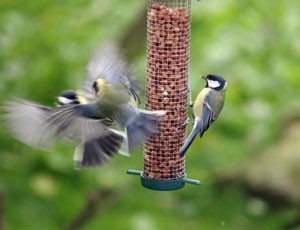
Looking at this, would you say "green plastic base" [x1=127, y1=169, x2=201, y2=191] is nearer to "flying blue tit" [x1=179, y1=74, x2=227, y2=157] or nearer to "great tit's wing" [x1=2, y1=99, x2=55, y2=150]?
"flying blue tit" [x1=179, y1=74, x2=227, y2=157]

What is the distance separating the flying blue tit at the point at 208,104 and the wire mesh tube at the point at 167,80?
135 mm

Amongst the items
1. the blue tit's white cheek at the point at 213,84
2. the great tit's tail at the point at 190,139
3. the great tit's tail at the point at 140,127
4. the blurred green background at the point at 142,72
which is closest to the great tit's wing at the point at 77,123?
the great tit's tail at the point at 140,127

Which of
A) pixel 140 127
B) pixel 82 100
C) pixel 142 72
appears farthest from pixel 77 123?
pixel 142 72

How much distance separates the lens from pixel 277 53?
6.53m

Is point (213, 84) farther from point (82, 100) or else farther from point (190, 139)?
point (82, 100)

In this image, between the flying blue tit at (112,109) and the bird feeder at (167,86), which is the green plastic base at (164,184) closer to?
the bird feeder at (167,86)

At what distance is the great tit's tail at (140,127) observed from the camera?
4.23 m

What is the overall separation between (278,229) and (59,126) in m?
3.53

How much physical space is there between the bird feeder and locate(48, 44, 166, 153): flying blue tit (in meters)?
0.18

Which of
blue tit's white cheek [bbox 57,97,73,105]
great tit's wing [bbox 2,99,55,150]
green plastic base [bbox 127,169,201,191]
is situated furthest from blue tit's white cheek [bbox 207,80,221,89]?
great tit's wing [bbox 2,99,55,150]

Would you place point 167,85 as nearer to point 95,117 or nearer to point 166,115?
point 166,115

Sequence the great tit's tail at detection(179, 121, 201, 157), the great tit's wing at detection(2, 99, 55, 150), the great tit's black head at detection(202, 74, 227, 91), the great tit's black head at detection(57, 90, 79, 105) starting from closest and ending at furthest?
the great tit's wing at detection(2, 99, 55, 150) → the great tit's black head at detection(57, 90, 79, 105) → the great tit's tail at detection(179, 121, 201, 157) → the great tit's black head at detection(202, 74, 227, 91)

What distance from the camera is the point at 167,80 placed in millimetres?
4582

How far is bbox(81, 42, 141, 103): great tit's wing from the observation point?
14.4ft
